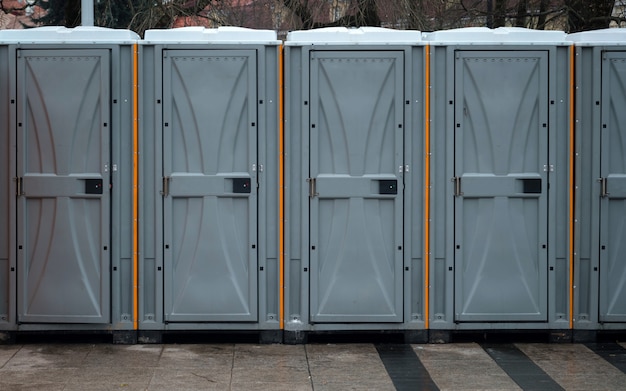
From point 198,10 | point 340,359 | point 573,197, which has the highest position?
point 198,10

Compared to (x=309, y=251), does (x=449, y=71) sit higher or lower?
higher

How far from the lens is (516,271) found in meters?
8.82

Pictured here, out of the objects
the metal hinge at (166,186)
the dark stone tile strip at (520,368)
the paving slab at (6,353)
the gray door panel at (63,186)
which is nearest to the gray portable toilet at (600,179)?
the dark stone tile strip at (520,368)

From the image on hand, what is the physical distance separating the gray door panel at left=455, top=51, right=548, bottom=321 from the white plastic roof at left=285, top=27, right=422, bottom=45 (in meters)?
0.47

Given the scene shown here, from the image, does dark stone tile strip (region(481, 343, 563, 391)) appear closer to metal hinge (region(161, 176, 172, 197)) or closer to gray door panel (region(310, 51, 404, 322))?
gray door panel (region(310, 51, 404, 322))

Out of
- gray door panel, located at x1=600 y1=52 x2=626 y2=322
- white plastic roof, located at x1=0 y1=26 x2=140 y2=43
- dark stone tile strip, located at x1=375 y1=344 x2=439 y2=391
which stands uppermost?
white plastic roof, located at x1=0 y1=26 x2=140 y2=43

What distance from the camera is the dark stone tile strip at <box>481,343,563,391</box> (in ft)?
Answer: 24.4

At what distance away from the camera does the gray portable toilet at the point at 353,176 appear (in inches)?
341

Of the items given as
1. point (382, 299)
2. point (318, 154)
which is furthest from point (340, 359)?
point (318, 154)

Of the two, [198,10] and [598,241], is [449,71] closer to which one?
[598,241]

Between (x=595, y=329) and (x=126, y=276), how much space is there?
13.4 ft

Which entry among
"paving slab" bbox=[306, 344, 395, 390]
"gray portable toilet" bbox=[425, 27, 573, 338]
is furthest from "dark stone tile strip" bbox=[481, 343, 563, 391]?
"paving slab" bbox=[306, 344, 395, 390]

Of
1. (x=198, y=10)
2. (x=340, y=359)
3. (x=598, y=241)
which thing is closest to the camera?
(x=340, y=359)

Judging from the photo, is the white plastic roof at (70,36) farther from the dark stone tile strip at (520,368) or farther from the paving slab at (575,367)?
the paving slab at (575,367)
